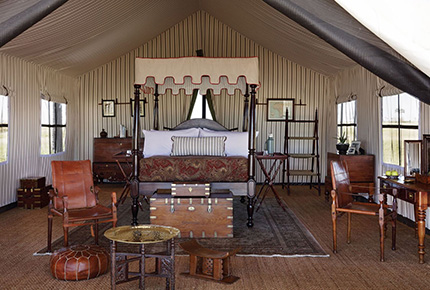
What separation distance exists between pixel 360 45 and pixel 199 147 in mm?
4776

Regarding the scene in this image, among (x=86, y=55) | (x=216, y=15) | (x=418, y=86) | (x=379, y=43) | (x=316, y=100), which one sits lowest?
(x=418, y=86)

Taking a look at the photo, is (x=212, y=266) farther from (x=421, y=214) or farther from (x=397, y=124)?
(x=397, y=124)

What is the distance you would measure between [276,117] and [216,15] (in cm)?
285

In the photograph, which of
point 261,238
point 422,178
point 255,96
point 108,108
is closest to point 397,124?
point 422,178

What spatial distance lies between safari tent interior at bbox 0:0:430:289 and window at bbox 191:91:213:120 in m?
0.20

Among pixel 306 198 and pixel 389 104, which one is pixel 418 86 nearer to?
pixel 389 104

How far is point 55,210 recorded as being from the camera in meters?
4.62

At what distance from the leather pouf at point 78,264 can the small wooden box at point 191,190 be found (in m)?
1.58

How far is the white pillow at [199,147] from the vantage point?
6664mm

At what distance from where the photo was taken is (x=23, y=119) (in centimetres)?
757

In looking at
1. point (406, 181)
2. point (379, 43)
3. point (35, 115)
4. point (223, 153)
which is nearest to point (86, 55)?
point (35, 115)

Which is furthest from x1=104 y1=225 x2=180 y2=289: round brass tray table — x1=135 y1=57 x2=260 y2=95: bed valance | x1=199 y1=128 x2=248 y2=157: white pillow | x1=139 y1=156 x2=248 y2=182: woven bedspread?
x1=199 y1=128 x2=248 y2=157: white pillow

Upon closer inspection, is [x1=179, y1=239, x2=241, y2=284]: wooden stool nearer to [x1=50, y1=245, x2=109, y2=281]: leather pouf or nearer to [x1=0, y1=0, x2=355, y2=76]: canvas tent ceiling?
[x1=50, y1=245, x2=109, y2=281]: leather pouf

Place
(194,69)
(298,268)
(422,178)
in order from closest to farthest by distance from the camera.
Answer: (298,268) → (422,178) → (194,69)
